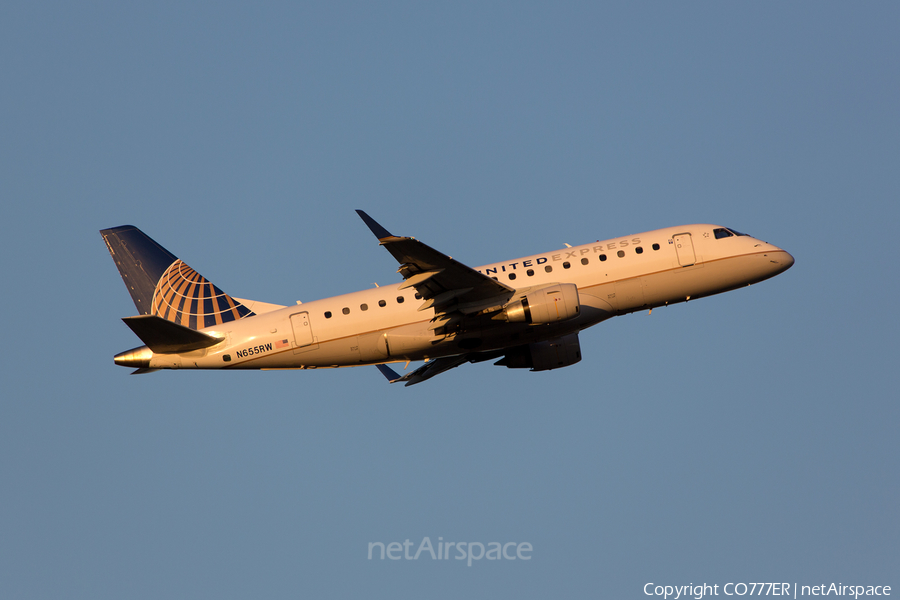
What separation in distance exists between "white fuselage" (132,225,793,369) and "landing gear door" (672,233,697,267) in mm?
45

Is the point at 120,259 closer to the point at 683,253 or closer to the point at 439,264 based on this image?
the point at 439,264

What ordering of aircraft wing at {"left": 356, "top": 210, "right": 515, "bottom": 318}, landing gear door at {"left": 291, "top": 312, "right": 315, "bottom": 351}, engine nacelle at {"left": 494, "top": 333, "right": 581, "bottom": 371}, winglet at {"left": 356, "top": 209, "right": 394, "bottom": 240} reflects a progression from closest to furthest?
winglet at {"left": 356, "top": 209, "right": 394, "bottom": 240}, aircraft wing at {"left": 356, "top": 210, "right": 515, "bottom": 318}, landing gear door at {"left": 291, "top": 312, "right": 315, "bottom": 351}, engine nacelle at {"left": 494, "top": 333, "right": 581, "bottom": 371}

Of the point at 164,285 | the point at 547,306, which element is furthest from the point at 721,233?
the point at 164,285

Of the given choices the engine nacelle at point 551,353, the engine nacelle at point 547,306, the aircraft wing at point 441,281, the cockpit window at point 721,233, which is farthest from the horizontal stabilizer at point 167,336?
the cockpit window at point 721,233

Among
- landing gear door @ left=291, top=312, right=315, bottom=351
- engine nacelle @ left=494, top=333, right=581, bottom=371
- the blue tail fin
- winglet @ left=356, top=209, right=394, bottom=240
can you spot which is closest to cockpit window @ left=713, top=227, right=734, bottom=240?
engine nacelle @ left=494, top=333, right=581, bottom=371

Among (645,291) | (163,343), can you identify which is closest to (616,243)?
(645,291)

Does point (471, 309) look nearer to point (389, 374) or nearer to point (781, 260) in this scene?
point (389, 374)

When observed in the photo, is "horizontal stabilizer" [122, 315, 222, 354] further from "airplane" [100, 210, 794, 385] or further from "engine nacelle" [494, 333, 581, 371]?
"engine nacelle" [494, 333, 581, 371]

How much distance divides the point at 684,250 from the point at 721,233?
248 cm

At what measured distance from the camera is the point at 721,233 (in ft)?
125

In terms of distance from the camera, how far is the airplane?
34.2 meters

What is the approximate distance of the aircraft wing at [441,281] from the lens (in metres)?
31.0

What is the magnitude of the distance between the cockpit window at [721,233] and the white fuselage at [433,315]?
129 centimetres

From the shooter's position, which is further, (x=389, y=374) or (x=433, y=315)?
(x=389, y=374)
